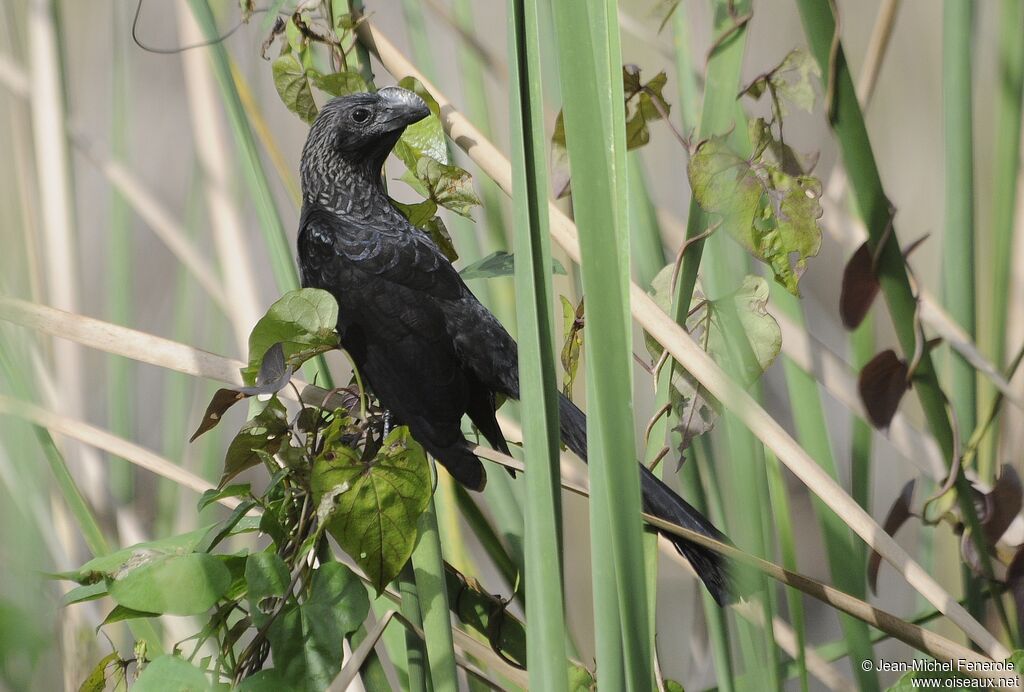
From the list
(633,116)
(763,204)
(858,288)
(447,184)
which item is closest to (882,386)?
(858,288)

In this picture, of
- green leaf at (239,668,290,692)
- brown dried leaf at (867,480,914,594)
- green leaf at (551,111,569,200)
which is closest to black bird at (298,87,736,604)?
green leaf at (551,111,569,200)

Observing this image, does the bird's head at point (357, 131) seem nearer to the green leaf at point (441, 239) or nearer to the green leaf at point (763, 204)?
the green leaf at point (441, 239)

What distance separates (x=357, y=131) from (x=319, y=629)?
0.56m

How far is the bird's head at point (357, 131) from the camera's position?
840 mm

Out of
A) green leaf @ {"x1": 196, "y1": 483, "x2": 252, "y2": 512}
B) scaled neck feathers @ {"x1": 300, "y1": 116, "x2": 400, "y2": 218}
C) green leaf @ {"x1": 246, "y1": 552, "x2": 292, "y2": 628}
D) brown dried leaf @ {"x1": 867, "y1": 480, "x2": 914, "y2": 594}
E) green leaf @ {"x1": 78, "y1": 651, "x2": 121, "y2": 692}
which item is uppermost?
scaled neck feathers @ {"x1": 300, "y1": 116, "x2": 400, "y2": 218}

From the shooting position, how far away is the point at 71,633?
1.03 metres

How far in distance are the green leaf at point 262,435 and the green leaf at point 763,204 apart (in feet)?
1.20

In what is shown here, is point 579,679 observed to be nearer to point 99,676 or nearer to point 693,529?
point 693,529

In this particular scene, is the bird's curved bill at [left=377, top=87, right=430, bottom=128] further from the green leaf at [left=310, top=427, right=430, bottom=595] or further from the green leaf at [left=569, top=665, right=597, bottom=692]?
the green leaf at [left=569, top=665, right=597, bottom=692]

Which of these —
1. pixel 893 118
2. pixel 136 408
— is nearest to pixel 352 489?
pixel 136 408

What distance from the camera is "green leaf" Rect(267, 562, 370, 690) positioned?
0.57m

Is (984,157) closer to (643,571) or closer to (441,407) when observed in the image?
(441,407)

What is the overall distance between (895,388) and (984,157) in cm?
81

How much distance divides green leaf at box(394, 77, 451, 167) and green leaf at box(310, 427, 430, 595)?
0.35 metres
